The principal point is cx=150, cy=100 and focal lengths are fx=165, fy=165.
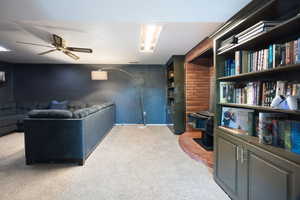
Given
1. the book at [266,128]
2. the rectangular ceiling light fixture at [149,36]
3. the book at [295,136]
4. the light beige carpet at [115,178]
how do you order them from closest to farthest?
the book at [295,136] < the book at [266,128] < the light beige carpet at [115,178] < the rectangular ceiling light fixture at [149,36]

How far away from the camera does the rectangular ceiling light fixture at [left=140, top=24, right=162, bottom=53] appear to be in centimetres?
259

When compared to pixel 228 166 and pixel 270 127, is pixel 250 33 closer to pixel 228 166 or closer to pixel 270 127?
pixel 270 127

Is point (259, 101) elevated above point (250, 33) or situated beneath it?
situated beneath

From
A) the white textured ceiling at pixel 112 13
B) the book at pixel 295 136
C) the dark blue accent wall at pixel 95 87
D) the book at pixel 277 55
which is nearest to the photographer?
the book at pixel 295 136

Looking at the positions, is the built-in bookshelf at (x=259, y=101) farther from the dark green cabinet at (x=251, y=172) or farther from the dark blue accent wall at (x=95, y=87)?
the dark blue accent wall at (x=95, y=87)

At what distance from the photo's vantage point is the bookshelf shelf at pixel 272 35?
47.4 inches

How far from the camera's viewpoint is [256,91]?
1615 mm

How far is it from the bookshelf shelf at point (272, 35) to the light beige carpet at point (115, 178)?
5.53 ft

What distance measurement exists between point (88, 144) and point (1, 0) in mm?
2270

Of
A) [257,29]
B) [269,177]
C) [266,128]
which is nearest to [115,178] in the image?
[269,177]

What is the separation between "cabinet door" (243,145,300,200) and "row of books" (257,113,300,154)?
0.15m

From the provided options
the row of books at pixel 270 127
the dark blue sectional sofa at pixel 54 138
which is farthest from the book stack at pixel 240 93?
the dark blue sectional sofa at pixel 54 138

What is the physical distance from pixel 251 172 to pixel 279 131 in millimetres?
444

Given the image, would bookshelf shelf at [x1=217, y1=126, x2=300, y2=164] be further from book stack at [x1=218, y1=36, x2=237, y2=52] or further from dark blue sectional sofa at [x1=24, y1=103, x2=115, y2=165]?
dark blue sectional sofa at [x1=24, y1=103, x2=115, y2=165]
